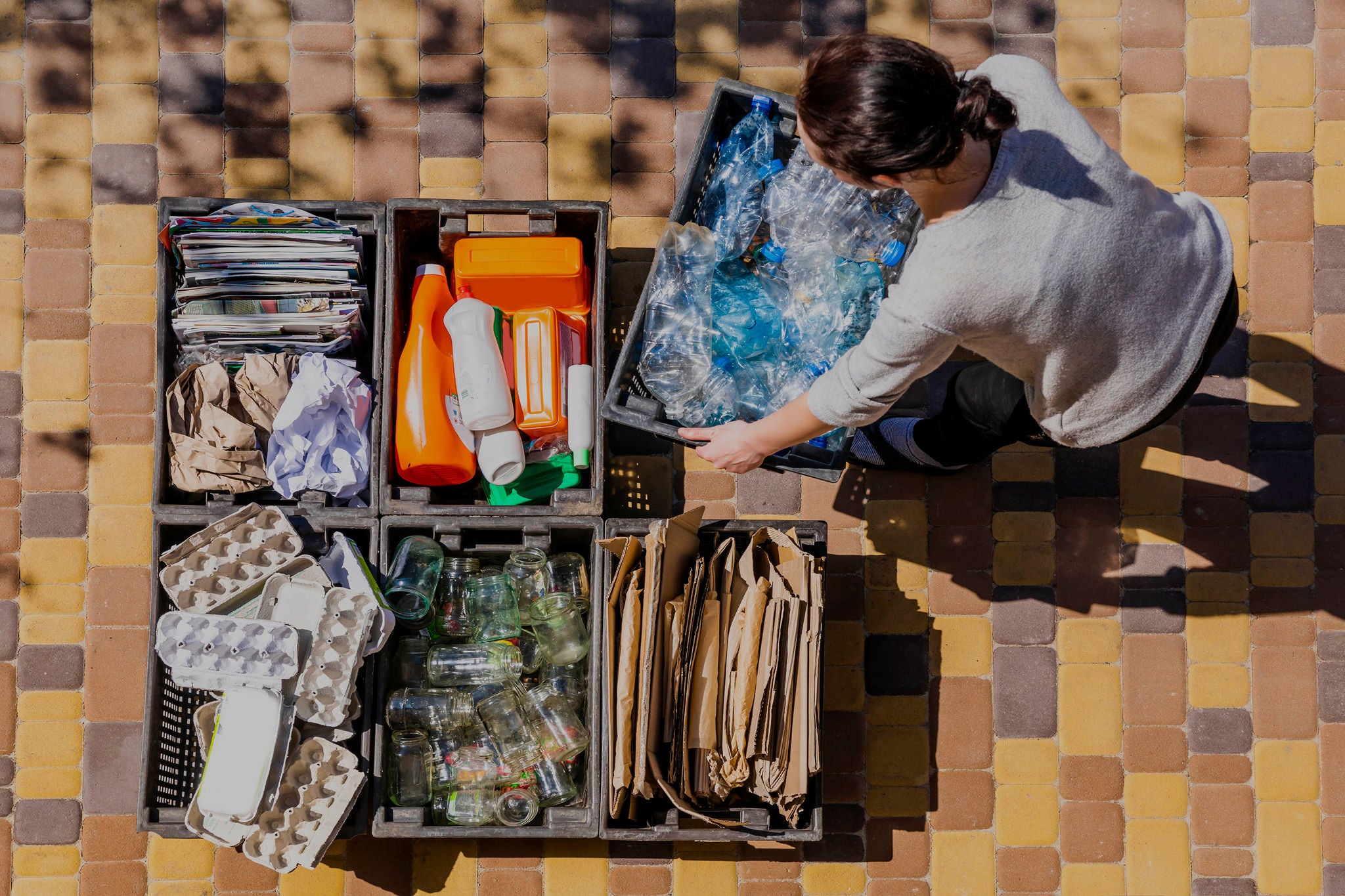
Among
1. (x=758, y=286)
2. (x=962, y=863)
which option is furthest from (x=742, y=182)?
(x=962, y=863)

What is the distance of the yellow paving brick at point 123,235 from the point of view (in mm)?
3730

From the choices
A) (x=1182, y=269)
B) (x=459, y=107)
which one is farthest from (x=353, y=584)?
(x=1182, y=269)

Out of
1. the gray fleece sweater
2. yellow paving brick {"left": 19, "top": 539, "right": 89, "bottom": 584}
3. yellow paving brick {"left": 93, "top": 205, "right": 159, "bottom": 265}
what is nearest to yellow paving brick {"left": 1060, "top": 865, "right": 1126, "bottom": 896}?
the gray fleece sweater

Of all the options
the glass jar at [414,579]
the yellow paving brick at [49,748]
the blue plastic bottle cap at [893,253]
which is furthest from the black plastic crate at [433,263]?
the yellow paving brick at [49,748]

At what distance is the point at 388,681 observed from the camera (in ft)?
10.6

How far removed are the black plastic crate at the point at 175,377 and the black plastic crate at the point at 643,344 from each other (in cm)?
81

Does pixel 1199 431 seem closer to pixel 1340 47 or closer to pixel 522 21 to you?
pixel 1340 47

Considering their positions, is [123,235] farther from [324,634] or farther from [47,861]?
[47,861]

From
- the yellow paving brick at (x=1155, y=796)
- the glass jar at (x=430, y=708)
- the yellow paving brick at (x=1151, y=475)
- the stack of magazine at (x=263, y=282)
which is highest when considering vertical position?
the stack of magazine at (x=263, y=282)

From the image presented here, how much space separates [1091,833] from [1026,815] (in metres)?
0.26

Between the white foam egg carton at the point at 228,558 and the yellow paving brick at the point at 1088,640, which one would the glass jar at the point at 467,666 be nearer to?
the white foam egg carton at the point at 228,558

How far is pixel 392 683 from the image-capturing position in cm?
325

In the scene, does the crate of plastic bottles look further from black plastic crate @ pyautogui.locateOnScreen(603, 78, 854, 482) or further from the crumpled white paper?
the crumpled white paper

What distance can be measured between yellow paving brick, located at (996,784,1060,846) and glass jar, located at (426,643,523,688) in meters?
1.94
